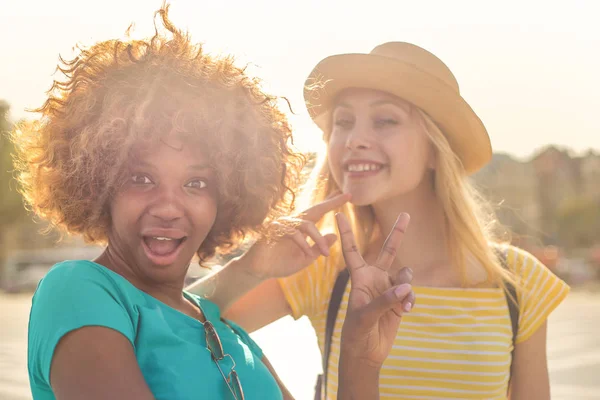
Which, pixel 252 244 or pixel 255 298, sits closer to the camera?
pixel 252 244

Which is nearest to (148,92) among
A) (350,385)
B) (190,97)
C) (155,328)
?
(190,97)

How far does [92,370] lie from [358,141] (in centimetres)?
159

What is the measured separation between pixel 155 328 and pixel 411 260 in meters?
1.62

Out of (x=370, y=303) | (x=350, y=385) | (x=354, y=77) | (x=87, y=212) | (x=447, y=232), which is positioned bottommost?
(x=350, y=385)

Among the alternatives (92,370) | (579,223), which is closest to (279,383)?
(92,370)

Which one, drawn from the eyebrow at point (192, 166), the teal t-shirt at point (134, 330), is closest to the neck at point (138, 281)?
the teal t-shirt at point (134, 330)

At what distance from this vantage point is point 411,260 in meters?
3.26

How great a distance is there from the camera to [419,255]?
327 centimetres

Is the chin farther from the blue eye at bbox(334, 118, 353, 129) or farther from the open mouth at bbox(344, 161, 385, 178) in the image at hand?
the blue eye at bbox(334, 118, 353, 129)

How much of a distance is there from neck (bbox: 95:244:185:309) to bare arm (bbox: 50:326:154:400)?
385mm

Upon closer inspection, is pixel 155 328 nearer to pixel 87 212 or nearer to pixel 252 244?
pixel 87 212

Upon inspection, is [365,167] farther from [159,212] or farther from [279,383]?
[159,212]

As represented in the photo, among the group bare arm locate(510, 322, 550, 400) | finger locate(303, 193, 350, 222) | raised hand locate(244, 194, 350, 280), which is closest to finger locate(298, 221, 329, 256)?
raised hand locate(244, 194, 350, 280)

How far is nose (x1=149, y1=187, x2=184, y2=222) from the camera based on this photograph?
2014 millimetres
